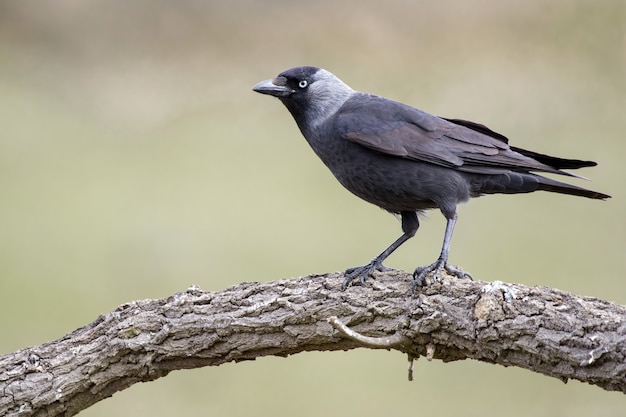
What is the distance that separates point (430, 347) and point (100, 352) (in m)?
1.35

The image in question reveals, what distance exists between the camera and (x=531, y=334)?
8.71 feet

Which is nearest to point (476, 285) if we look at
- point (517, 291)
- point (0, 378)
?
point (517, 291)

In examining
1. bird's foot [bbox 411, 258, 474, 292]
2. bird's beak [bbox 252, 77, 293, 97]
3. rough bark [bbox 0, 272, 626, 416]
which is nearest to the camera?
rough bark [bbox 0, 272, 626, 416]

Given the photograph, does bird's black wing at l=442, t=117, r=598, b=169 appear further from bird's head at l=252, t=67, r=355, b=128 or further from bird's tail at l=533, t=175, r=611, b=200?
bird's head at l=252, t=67, r=355, b=128

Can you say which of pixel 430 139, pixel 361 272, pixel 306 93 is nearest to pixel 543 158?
pixel 430 139

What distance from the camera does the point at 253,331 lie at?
3.03 metres

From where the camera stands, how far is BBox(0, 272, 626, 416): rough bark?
2811mm

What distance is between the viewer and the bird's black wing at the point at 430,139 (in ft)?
11.1

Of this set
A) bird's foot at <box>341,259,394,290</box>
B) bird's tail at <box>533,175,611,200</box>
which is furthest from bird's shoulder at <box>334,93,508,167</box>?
bird's foot at <box>341,259,394,290</box>

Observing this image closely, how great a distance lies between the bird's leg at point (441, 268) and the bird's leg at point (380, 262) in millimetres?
244

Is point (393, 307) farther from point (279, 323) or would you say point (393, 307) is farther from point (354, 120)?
point (354, 120)

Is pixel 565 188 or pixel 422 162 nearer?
pixel 565 188

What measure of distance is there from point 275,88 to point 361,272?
3.56ft

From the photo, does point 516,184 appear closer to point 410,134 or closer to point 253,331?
point 410,134
